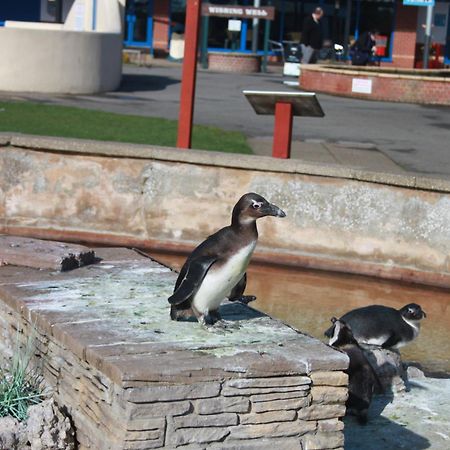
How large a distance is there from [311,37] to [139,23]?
11900 millimetres

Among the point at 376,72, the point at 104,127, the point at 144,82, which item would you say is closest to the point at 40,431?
the point at 104,127

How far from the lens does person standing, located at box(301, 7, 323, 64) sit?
32312 millimetres

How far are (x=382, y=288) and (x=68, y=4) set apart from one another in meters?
23.0

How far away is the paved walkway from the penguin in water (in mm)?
7502

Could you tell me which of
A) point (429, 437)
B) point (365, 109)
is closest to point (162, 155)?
point (429, 437)

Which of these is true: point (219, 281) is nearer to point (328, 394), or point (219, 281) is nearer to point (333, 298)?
point (328, 394)

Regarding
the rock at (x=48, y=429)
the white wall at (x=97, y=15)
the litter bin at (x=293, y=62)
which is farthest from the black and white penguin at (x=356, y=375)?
the litter bin at (x=293, y=62)

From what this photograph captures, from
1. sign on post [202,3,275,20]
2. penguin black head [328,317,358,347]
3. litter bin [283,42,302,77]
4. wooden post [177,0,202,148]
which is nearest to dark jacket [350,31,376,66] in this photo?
litter bin [283,42,302,77]

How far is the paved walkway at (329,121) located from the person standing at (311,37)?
203cm

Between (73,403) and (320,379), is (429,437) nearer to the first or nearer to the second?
(320,379)

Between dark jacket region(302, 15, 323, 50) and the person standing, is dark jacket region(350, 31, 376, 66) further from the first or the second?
dark jacket region(302, 15, 323, 50)

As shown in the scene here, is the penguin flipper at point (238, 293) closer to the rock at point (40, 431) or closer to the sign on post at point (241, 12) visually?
the rock at point (40, 431)

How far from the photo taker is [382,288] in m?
12.3

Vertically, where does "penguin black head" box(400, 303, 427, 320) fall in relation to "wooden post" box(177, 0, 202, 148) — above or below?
below
